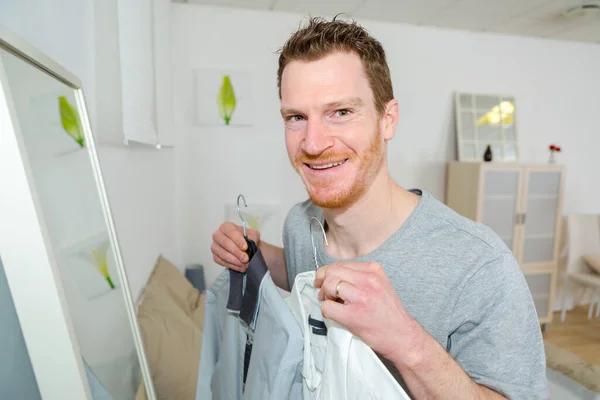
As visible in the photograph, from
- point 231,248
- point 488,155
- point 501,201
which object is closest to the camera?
point 231,248

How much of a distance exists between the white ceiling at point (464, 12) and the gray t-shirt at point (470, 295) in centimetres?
291

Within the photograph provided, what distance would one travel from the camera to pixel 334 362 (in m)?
0.85

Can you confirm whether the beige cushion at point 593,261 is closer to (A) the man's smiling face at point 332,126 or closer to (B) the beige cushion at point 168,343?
(B) the beige cushion at point 168,343

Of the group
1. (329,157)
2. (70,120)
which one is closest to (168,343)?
(70,120)

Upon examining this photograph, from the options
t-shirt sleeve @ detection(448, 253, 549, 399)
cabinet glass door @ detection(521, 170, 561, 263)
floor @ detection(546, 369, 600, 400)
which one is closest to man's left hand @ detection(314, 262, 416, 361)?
t-shirt sleeve @ detection(448, 253, 549, 399)

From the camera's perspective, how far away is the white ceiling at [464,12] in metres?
3.49

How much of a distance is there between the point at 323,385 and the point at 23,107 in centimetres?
82

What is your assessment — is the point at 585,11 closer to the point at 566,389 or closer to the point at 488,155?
the point at 488,155

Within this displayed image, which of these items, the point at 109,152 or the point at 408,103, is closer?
the point at 109,152

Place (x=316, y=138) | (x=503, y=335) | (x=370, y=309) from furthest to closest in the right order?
(x=316, y=138)
(x=503, y=335)
(x=370, y=309)

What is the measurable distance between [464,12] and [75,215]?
3791mm

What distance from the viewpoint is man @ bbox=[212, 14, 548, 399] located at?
0.79m

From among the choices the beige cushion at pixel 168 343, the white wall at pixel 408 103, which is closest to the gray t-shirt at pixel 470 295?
the beige cushion at pixel 168 343

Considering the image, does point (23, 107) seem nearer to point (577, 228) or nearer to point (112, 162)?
point (112, 162)
